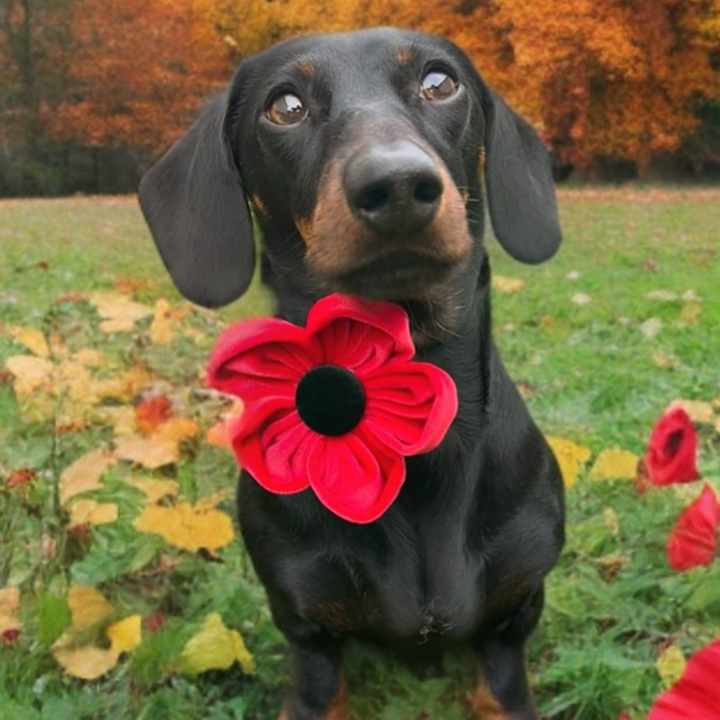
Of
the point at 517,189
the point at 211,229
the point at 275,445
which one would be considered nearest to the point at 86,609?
the point at 275,445

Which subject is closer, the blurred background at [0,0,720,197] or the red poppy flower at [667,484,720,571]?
the red poppy flower at [667,484,720,571]

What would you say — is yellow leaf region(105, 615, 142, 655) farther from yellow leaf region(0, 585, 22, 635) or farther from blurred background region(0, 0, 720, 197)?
blurred background region(0, 0, 720, 197)

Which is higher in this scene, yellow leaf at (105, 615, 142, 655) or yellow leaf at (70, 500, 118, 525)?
yellow leaf at (105, 615, 142, 655)

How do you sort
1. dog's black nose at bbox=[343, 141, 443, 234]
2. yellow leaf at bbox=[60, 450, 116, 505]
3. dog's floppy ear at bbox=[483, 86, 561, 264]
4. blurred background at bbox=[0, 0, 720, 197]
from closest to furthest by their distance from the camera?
dog's black nose at bbox=[343, 141, 443, 234] → dog's floppy ear at bbox=[483, 86, 561, 264] → yellow leaf at bbox=[60, 450, 116, 505] → blurred background at bbox=[0, 0, 720, 197]

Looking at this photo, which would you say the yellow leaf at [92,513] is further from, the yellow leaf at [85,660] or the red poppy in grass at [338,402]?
the red poppy in grass at [338,402]

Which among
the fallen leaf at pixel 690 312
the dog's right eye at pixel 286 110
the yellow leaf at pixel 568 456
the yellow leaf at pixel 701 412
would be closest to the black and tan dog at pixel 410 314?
the dog's right eye at pixel 286 110

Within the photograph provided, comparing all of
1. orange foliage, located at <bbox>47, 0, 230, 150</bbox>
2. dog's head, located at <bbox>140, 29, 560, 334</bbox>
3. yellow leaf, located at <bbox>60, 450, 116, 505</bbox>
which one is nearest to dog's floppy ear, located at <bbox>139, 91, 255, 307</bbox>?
dog's head, located at <bbox>140, 29, 560, 334</bbox>

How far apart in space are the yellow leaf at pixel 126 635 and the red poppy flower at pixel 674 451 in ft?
3.57

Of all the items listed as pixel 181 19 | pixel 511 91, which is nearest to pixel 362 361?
pixel 511 91

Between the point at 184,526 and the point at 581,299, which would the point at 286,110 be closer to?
the point at 184,526

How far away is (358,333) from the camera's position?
1307mm

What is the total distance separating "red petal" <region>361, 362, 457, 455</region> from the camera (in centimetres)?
120

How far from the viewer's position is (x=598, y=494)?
2.24 metres

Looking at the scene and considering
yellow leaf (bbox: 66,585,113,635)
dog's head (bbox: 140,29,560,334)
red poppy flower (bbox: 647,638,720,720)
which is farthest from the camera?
yellow leaf (bbox: 66,585,113,635)
